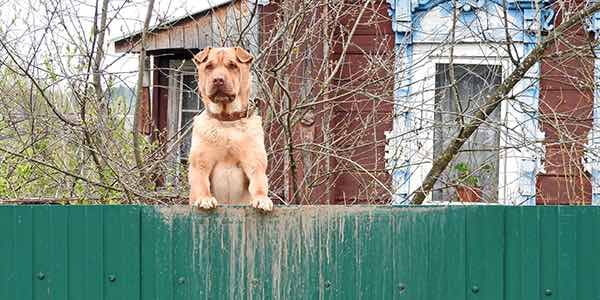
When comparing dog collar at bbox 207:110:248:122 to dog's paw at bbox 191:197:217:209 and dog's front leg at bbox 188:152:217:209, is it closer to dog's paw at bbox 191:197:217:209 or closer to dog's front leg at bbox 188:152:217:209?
dog's front leg at bbox 188:152:217:209

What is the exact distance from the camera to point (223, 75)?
13.4 feet

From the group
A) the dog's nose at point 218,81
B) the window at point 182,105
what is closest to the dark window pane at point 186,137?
the window at point 182,105

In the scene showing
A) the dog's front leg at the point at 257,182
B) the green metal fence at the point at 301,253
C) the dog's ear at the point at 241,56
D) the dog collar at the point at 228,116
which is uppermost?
the dog's ear at the point at 241,56

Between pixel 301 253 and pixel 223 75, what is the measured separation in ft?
3.03

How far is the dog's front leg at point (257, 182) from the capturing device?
424 centimetres

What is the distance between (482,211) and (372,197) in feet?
11.8

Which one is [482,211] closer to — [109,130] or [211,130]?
[211,130]

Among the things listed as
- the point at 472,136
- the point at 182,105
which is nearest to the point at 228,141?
the point at 472,136

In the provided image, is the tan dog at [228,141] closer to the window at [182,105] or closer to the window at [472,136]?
the window at [472,136]

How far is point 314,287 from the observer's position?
4.36m

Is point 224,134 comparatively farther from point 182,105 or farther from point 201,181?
point 182,105

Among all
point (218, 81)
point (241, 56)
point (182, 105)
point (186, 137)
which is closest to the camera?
point (218, 81)

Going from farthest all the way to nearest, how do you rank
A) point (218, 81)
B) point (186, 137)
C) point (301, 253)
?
point (186, 137) → point (301, 253) → point (218, 81)

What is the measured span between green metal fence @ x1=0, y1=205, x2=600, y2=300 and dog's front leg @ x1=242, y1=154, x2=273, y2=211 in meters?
0.11
